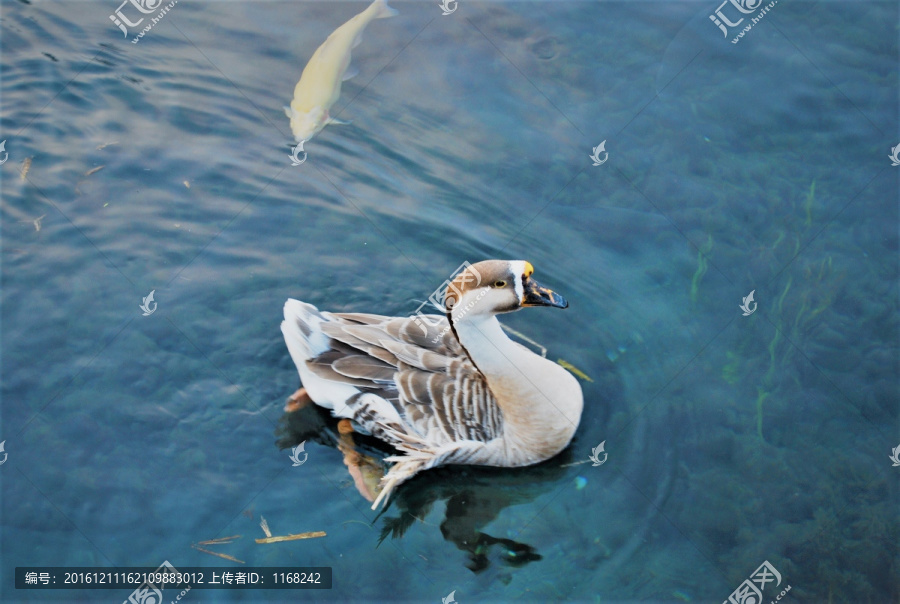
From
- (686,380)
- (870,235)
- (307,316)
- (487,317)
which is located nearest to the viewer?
(487,317)

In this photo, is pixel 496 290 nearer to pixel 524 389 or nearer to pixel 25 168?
pixel 524 389

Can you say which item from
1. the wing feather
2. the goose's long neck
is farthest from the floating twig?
the goose's long neck

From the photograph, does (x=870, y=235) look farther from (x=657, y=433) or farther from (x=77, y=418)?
(x=77, y=418)

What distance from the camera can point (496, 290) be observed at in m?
5.72

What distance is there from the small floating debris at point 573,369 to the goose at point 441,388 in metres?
0.46

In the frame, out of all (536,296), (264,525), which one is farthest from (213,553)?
(536,296)

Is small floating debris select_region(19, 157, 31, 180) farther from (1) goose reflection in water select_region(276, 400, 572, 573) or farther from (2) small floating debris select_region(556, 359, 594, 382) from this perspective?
(2) small floating debris select_region(556, 359, 594, 382)

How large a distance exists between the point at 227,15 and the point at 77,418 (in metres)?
5.46

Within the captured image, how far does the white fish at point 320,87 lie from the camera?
27.2ft

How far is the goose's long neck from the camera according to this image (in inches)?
235

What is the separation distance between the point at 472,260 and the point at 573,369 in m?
1.54

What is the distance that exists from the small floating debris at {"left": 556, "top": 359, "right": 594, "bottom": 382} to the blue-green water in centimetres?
7

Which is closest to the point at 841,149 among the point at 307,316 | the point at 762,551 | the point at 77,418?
the point at 762,551

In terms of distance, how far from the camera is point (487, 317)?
231 inches
